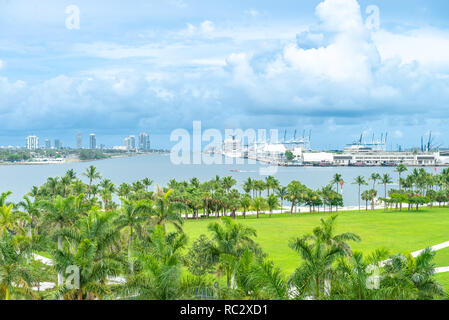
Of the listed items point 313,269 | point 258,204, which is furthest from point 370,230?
point 313,269

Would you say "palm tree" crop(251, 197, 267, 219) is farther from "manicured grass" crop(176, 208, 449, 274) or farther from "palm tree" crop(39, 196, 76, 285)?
"palm tree" crop(39, 196, 76, 285)

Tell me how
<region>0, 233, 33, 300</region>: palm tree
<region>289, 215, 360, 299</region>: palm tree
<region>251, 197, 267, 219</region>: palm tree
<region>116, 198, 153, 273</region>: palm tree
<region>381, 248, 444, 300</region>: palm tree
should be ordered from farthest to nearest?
1. <region>251, 197, 267, 219</region>: palm tree
2. <region>116, 198, 153, 273</region>: palm tree
3. <region>0, 233, 33, 300</region>: palm tree
4. <region>381, 248, 444, 300</region>: palm tree
5. <region>289, 215, 360, 299</region>: palm tree

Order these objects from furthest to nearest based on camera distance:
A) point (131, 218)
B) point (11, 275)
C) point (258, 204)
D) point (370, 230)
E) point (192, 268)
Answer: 1. point (258, 204)
2. point (370, 230)
3. point (131, 218)
4. point (192, 268)
5. point (11, 275)

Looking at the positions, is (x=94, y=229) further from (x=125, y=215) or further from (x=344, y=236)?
(x=344, y=236)

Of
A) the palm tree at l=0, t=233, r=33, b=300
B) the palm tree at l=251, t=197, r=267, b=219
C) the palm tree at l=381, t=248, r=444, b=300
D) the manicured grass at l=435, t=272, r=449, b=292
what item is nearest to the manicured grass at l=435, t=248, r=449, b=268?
the manicured grass at l=435, t=272, r=449, b=292

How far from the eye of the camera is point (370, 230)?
54031 millimetres

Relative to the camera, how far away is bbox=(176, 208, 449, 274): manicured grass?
41719 mm

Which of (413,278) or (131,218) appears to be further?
(131,218)

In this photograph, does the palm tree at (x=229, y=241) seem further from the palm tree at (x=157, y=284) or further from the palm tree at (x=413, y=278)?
the palm tree at (x=413, y=278)

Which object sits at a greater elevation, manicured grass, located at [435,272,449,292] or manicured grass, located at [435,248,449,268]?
manicured grass, located at [435,272,449,292]

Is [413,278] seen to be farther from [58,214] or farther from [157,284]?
[58,214]

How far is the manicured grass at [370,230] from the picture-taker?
41.7 m

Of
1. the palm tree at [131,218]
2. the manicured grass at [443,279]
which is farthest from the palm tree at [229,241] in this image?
the manicured grass at [443,279]
